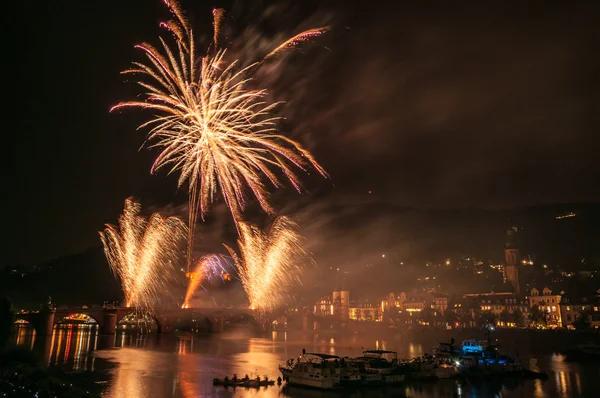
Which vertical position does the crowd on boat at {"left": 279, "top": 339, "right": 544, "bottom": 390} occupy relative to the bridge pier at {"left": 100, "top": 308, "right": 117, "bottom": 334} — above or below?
below

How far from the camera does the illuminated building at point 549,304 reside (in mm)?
112500

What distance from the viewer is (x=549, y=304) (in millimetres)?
117812

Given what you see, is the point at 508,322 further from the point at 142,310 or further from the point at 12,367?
the point at 12,367

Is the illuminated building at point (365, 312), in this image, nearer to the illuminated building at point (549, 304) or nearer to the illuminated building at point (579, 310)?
the illuminated building at point (549, 304)

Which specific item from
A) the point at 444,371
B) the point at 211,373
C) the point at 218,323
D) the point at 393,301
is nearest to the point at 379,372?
the point at 444,371

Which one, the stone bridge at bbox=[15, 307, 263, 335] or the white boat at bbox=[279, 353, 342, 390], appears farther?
the stone bridge at bbox=[15, 307, 263, 335]

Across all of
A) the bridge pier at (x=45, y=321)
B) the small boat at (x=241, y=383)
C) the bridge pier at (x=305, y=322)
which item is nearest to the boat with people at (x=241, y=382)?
the small boat at (x=241, y=383)

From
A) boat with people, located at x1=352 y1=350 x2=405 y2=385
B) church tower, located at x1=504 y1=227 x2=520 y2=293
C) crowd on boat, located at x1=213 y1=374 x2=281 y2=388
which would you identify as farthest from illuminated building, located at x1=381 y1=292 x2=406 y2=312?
crowd on boat, located at x1=213 y1=374 x2=281 y2=388

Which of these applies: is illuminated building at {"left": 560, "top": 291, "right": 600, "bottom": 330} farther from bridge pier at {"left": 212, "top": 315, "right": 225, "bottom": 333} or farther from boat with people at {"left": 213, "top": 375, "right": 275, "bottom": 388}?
boat with people at {"left": 213, "top": 375, "right": 275, "bottom": 388}

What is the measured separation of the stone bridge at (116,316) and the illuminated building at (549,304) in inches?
→ 2867

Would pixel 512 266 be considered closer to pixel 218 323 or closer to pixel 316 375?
pixel 218 323

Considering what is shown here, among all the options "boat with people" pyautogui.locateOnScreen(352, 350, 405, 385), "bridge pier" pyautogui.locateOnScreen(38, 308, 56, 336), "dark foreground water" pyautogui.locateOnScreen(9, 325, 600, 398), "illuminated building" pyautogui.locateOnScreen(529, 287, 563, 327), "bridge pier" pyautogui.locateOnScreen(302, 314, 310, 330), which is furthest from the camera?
"bridge pier" pyautogui.locateOnScreen(302, 314, 310, 330)

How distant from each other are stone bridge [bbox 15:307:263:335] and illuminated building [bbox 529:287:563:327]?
239 ft

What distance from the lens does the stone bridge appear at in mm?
79562
